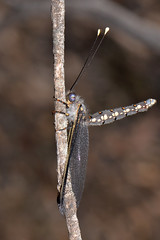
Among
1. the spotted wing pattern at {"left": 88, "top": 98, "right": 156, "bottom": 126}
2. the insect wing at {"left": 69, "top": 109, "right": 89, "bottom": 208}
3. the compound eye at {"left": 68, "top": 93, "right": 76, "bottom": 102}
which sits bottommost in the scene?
the insect wing at {"left": 69, "top": 109, "right": 89, "bottom": 208}

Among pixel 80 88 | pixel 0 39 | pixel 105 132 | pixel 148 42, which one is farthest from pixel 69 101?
pixel 0 39

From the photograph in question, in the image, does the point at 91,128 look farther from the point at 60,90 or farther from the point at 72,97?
the point at 60,90

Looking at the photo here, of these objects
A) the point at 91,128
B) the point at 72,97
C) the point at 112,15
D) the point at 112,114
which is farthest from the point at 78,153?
the point at 91,128

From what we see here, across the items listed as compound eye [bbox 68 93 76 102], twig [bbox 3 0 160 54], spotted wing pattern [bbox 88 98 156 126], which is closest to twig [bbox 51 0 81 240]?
compound eye [bbox 68 93 76 102]

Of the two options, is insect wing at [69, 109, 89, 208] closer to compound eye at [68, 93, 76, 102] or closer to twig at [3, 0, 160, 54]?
compound eye at [68, 93, 76, 102]

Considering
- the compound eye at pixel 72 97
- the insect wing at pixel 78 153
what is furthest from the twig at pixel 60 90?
the compound eye at pixel 72 97

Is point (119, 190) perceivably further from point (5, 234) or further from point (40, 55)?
point (40, 55)

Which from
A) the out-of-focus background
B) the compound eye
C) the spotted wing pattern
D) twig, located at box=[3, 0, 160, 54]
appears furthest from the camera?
the out-of-focus background

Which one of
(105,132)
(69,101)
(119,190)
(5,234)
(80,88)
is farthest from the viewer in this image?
(80,88)
